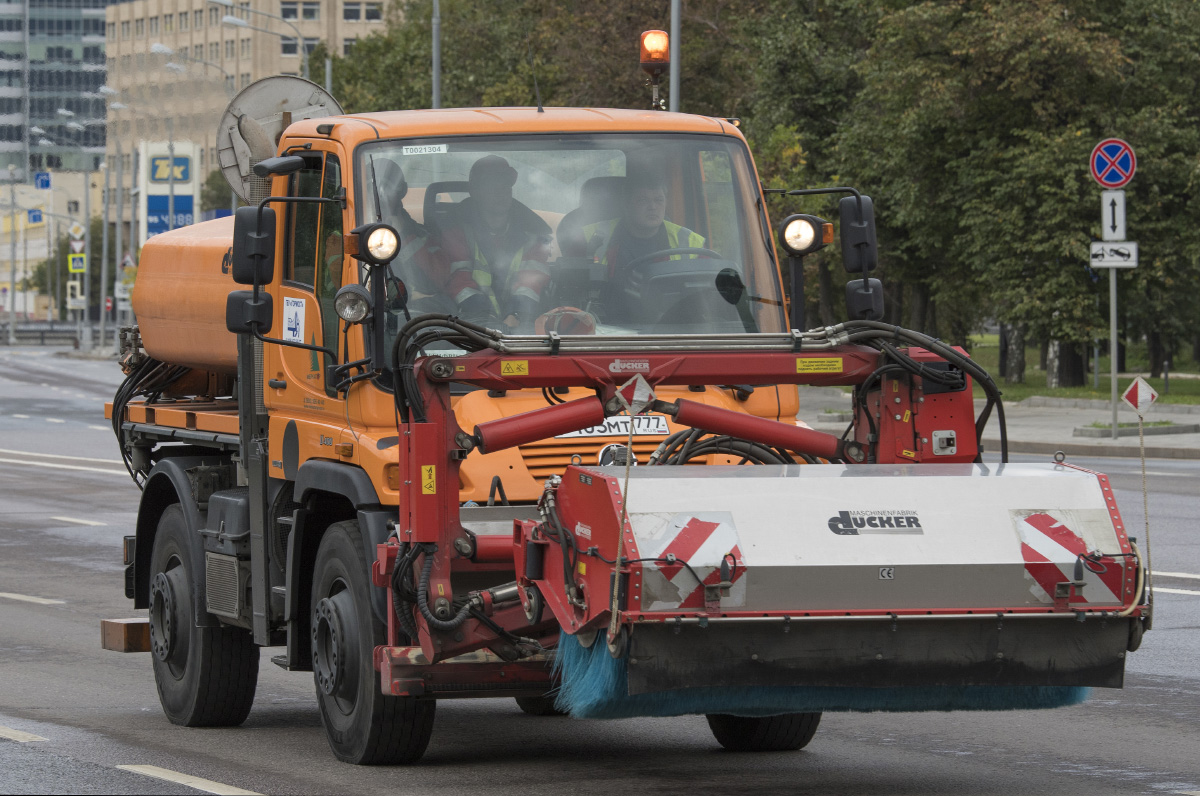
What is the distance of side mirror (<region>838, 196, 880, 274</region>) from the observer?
312 inches

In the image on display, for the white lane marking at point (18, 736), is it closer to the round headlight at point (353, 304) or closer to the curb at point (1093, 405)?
the round headlight at point (353, 304)

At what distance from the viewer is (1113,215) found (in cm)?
2747

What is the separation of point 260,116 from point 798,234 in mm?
3676

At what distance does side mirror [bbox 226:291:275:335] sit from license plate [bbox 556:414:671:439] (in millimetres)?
1301

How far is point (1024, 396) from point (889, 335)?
3533cm

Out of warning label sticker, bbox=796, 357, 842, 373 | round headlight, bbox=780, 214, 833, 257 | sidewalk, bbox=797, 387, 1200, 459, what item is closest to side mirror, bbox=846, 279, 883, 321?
round headlight, bbox=780, 214, 833, 257

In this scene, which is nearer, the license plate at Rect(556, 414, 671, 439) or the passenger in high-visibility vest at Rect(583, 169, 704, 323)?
the license plate at Rect(556, 414, 671, 439)

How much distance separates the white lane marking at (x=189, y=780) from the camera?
7.17m

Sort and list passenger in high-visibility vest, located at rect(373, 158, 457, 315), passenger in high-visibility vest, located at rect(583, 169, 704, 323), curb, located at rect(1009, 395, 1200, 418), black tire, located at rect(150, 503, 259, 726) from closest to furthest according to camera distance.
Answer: passenger in high-visibility vest, located at rect(373, 158, 457, 315) → passenger in high-visibility vest, located at rect(583, 169, 704, 323) → black tire, located at rect(150, 503, 259, 726) → curb, located at rect(1009, 395, 1200, 418)

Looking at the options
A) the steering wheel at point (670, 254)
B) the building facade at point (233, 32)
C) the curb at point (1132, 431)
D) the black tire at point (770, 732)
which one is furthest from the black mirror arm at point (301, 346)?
the building facade at point (233, 32)

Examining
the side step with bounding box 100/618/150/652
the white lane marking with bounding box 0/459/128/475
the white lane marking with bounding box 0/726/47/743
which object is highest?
the side step with bounding box 100/618/150/652

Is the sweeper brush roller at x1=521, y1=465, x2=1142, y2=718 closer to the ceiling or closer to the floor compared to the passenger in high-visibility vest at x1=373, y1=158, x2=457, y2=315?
closer to the floor

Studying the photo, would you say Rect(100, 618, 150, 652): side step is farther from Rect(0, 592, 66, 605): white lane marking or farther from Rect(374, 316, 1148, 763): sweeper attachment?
Rect(0, 592, 66, 605): white lane marking

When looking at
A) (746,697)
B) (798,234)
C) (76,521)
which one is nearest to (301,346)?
(798,234)
